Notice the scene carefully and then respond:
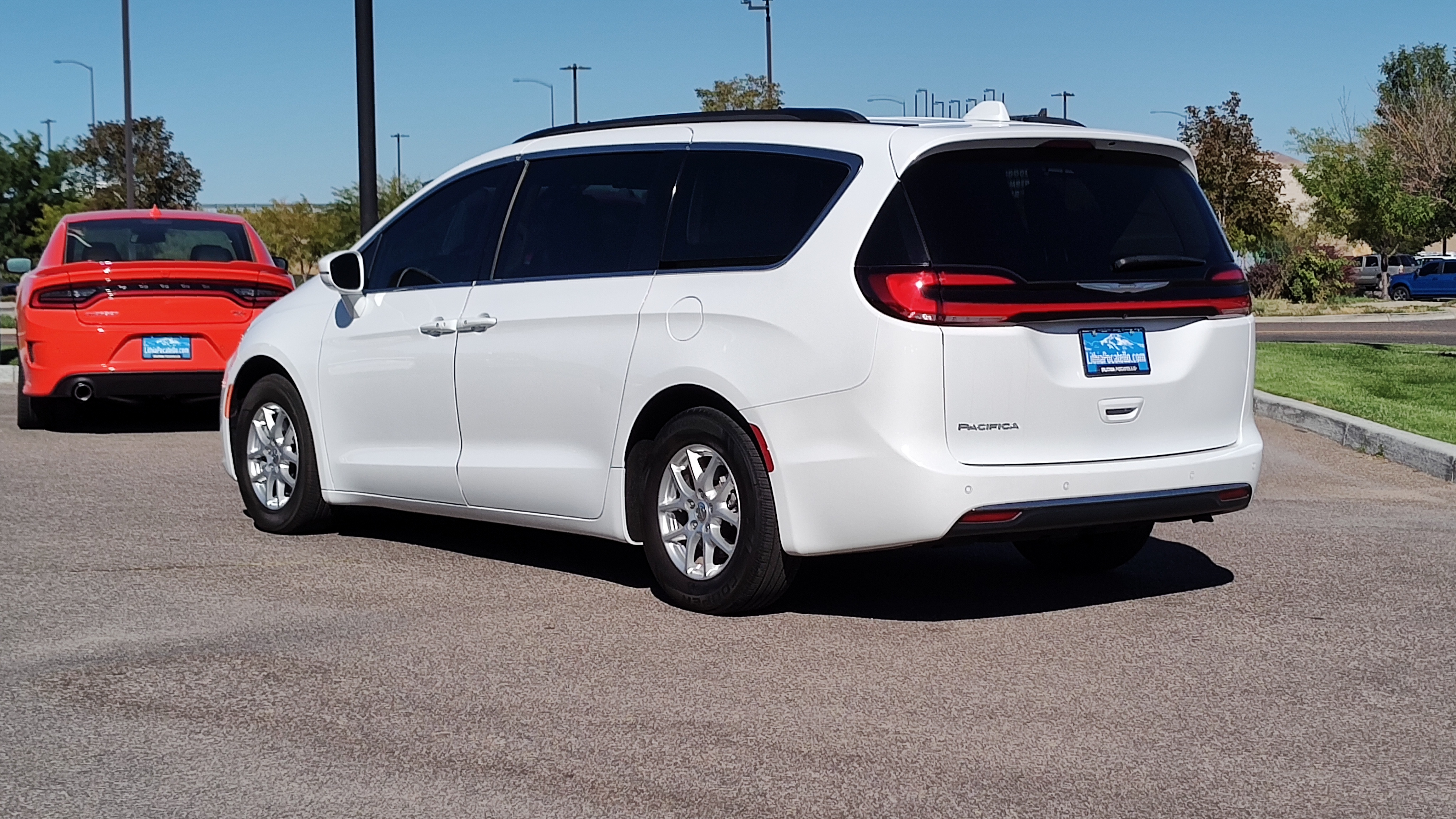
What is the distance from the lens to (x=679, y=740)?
478cm

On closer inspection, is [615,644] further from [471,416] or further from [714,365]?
[471,416]

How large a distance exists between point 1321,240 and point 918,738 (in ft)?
231

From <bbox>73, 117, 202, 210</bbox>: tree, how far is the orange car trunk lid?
52.6 meters

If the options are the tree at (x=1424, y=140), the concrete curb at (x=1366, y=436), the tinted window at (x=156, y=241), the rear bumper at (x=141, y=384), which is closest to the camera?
the concrete curb at (x=1366, y=436)

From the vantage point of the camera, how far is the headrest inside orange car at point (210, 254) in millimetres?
13219

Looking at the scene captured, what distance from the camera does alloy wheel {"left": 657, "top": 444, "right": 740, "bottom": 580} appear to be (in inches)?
251

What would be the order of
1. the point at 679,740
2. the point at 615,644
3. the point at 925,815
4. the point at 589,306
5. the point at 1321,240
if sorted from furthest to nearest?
1. the point at 1321,240
2. the point at 589,306
3. the point at 615,644
4. the point at 679,740
5. the point at 925,815

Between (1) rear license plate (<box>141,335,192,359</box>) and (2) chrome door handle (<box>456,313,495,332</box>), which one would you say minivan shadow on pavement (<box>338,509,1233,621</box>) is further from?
(1) rear license plate (<box>141,335,192,359</box>)

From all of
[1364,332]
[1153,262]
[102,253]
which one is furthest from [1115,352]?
[1364,332]

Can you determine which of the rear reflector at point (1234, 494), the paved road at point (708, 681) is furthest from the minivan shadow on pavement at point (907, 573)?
the rear reflector at point (1234, 494)

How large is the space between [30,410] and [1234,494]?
385 inches

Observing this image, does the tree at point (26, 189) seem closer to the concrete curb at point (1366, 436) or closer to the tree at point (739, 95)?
the tree at point (739, 95)

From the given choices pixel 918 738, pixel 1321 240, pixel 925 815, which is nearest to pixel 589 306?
pixel 918 738

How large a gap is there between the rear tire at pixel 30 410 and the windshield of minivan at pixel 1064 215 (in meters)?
9.07
